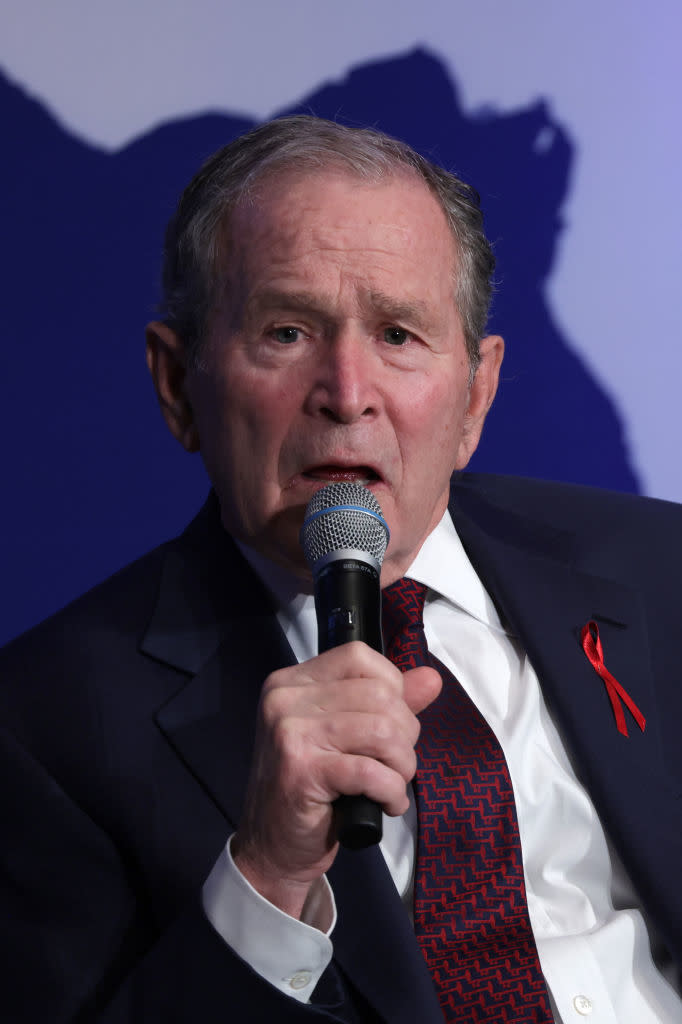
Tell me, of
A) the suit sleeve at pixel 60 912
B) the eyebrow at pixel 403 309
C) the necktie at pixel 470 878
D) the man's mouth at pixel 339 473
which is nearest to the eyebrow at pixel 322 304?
the eyebrow at pixel 403 309

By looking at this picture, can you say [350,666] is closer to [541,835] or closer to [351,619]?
[351,619]

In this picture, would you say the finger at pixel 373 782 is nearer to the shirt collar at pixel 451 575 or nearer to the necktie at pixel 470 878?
the necktie at pixel 470 878

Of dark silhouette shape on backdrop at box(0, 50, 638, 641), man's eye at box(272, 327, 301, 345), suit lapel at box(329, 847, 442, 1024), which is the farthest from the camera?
dark silhouette shape on backdrop at box(0, 50, 638, 641)

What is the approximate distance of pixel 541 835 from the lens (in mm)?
1664

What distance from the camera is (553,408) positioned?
8.74ft

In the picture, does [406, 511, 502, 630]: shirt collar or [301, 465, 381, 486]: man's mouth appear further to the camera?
[406, 511, 502, 630]: shirt collar

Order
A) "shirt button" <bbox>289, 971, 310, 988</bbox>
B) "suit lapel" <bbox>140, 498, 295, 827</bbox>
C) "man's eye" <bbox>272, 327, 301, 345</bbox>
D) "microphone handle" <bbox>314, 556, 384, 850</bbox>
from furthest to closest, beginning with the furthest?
"man's eye" <bbox>272, 327, 301, 345</bbox> → "suit lapel" <bbox>140, 498, 295, 827</bbox> → "shirt button" <bbox>289, 971, 310, 988</bbox> → "microphone handle" <bbox>314, 556, 384, 850</bbox>

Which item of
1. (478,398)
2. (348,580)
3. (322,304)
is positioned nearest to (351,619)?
(348,580)

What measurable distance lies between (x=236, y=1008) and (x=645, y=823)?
2.23ft

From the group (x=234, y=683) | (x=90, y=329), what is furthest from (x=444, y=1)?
(x=234, y=683)

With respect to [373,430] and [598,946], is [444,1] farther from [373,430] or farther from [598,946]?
[598,946]

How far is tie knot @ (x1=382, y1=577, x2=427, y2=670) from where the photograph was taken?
167 centimetres

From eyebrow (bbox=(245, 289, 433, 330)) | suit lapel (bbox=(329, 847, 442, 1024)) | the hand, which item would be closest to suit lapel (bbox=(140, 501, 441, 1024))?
suit lapel (bbox=(329, 847, 442, 1024))

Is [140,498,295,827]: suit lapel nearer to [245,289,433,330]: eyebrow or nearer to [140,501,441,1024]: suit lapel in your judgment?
[140,501,441,1024]: suit lapel
